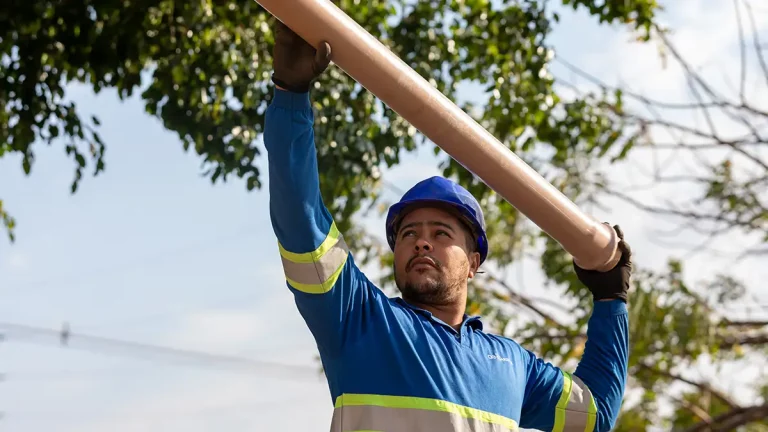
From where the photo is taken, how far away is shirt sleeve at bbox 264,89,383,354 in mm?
2742

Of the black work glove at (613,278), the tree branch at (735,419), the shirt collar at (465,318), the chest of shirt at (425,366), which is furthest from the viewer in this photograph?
→ the tree branch at (735,419)

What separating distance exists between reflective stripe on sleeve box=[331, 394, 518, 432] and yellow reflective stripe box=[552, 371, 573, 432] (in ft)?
2.02

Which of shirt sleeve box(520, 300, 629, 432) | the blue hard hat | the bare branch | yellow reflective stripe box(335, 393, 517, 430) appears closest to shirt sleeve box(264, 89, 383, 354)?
yellow reflective stripe box(335, 393, 517, 430)

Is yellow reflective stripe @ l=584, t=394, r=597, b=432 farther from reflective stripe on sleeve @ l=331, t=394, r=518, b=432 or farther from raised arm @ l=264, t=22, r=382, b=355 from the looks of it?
raised arm @ l=264, t=22, r=382, b=355

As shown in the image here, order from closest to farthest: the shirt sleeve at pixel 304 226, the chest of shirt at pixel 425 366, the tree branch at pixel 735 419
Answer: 1. the shirt sleeve at pixel 304 226
2. the chest of shirt at pixel 425 366
3. the tree branch at pixel 735 419

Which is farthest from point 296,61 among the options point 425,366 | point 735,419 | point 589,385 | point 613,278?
point 735,419

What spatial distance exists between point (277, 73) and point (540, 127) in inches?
198

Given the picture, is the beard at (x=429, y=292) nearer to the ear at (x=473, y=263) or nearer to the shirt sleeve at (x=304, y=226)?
the ear at (x=473, y=263)

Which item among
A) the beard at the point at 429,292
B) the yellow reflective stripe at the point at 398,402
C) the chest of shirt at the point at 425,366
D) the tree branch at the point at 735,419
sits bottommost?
the yellow reflective stripe at the point at 398,402

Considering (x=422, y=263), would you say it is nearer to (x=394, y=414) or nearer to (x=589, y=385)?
(x=394, y=414)

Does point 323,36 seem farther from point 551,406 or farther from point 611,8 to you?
point 611,8

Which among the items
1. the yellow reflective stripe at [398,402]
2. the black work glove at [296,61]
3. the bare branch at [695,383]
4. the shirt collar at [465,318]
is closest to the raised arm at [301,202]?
the black work glove at [296,61]

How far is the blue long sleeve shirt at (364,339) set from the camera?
109 inches

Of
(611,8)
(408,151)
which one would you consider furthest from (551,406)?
(611,8)
